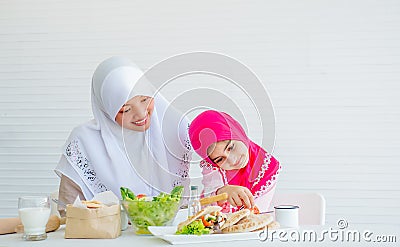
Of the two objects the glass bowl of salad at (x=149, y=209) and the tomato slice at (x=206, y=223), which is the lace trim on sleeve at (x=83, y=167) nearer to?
the glass bowl of salad at (x=149, y=209)

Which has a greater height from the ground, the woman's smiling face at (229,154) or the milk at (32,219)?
the woman's smiling face at (229,154)

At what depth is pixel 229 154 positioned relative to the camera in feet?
7.14

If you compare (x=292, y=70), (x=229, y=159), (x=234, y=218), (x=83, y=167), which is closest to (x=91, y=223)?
(x=234, y=218)

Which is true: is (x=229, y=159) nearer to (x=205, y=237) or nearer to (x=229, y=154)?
(x=229, y=154)

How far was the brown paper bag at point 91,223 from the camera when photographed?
1.66 metres

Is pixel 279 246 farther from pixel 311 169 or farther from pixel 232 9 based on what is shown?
pixel 232 9

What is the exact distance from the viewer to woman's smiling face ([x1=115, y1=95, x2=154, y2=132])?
7.19 ft

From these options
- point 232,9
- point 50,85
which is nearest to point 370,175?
point 232,9

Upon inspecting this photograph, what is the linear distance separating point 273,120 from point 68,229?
5.80 ft

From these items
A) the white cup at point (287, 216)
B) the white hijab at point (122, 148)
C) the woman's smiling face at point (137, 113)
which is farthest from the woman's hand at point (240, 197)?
the woman's smiling face at point (137, 113)

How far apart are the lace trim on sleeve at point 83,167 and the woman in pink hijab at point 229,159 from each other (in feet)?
1.30

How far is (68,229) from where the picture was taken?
1.66 m

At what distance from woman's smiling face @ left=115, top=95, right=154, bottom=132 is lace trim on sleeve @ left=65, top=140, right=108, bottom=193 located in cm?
20

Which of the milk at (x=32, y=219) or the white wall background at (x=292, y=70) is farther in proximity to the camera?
the white wall background at (x=292, y=70)
